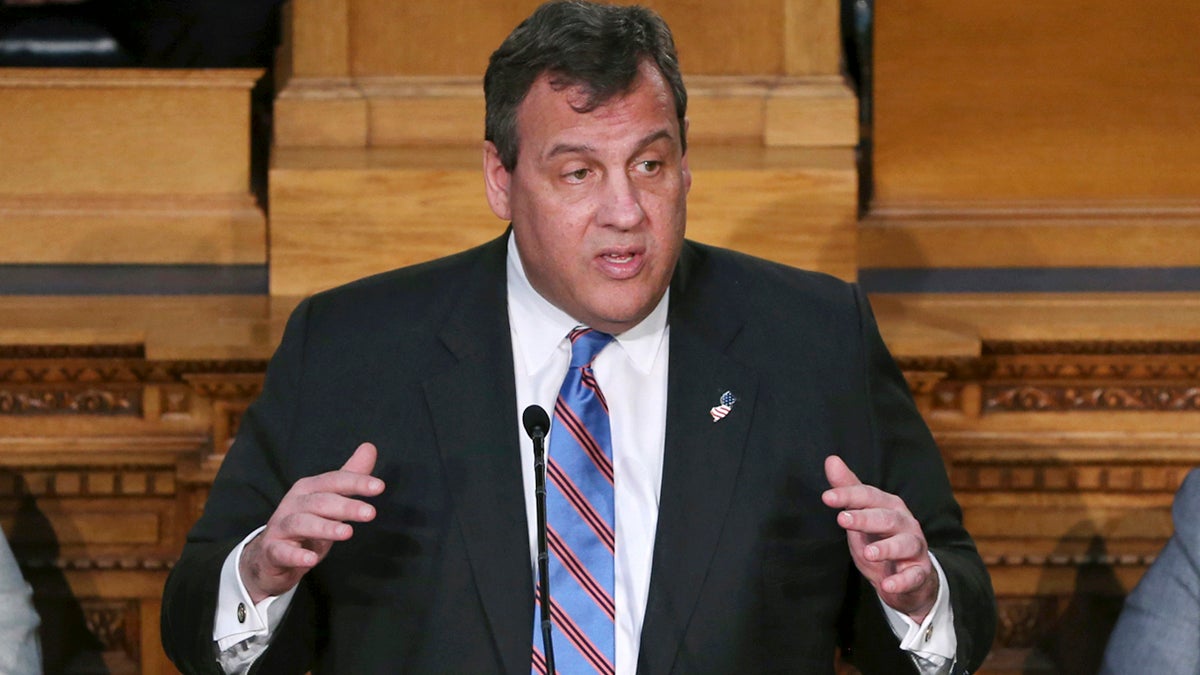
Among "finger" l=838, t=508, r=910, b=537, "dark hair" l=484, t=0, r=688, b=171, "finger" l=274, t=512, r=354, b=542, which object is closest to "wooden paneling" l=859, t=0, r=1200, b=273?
"dark hair" l=484, t=0, r=688, b=171

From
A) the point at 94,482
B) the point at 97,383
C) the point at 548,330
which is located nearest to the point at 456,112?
the point at 97,383

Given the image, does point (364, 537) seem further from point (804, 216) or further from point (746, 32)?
point (746, 32)

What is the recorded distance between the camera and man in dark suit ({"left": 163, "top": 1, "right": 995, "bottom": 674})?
2113 millimetres

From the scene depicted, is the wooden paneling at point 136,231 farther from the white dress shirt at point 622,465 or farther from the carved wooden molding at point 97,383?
the white dress shirt at point 622,465

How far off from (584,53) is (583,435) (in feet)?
1.62

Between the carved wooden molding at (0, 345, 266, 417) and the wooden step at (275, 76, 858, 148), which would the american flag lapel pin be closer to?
the carved wooden molding at (0, 345, 266, 417)

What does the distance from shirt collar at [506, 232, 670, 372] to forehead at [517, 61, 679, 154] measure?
234 millimetres

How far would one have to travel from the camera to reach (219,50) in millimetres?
3527

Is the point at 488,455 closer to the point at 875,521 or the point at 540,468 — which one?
the point at 540,468

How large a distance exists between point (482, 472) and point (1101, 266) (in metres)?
1.70

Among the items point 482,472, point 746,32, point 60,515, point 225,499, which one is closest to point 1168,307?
point 746,32

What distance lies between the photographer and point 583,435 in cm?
217

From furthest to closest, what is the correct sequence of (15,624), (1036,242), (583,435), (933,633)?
(1036,242) → (15,624) → (583,435) → (933,633)

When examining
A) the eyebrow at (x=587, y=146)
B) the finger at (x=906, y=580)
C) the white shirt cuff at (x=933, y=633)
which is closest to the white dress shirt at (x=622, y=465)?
the white shirt cuff at (x=933, y=633)
